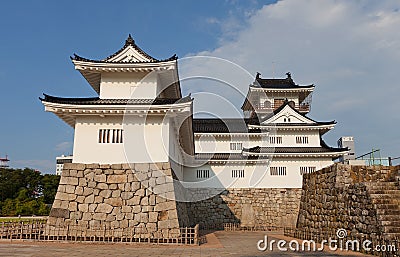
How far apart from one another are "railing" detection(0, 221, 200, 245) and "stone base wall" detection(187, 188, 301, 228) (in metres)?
12.5

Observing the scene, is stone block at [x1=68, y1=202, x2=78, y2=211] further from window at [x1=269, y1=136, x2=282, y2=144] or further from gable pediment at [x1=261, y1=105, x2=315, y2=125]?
gable pediment at [x1=261, y1=105, x2=315, y2=125]

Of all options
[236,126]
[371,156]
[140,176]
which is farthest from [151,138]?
[236,126]

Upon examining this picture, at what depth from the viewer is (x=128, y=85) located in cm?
1559

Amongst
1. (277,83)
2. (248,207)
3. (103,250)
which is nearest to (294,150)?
(248,207)

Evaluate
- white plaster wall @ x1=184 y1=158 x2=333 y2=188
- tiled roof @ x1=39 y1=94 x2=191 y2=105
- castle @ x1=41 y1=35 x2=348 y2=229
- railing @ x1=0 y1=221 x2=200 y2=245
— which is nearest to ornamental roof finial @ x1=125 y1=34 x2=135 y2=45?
castle @ x1=41 y1=35 x2=348 y2=229

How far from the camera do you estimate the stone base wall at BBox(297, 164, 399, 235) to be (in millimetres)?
10641

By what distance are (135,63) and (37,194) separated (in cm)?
3356

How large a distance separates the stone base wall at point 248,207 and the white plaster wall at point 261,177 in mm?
405

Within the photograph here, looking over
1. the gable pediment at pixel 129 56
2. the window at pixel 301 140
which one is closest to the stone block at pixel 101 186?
the gable pediment at pixel 129 56

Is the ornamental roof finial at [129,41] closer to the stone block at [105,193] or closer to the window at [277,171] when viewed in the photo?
the stone block at [105,193]

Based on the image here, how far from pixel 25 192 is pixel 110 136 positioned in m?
28.6

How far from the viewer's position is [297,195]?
1006 inches

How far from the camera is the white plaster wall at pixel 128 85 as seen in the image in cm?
1535

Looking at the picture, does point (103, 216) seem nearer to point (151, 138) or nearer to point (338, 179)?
point (151, 138)
